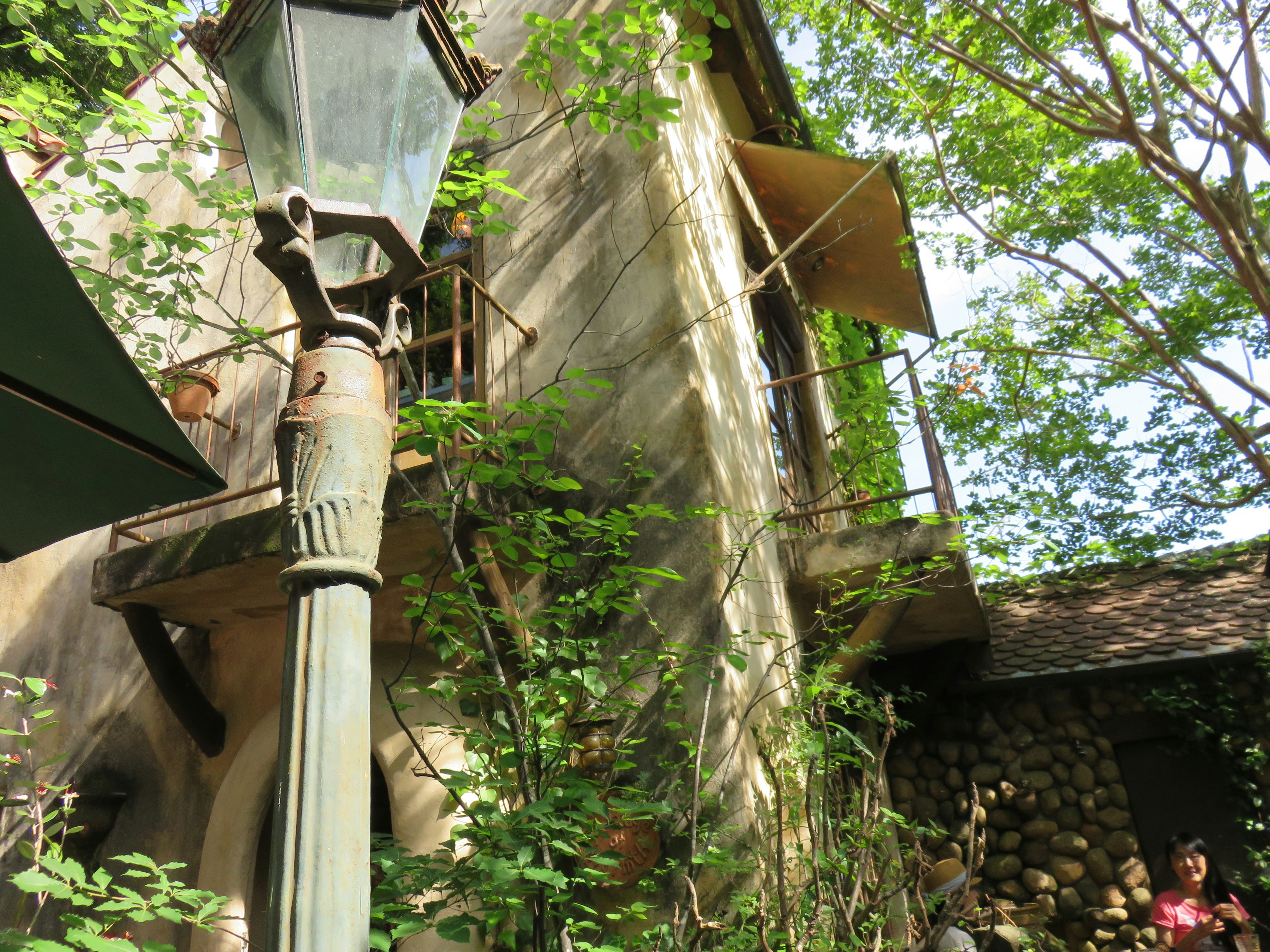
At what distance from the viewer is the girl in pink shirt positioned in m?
4.78

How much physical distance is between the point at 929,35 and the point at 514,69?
2.93 m

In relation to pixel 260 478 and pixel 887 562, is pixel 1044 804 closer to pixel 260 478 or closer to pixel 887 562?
pixel 887 562

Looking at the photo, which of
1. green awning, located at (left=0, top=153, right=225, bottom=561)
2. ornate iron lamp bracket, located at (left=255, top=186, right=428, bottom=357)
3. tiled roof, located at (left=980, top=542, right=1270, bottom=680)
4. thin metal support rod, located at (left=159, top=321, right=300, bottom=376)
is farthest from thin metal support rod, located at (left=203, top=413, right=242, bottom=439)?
tiled roof, located at (left=980, top=542, right=1270, bottom=680)

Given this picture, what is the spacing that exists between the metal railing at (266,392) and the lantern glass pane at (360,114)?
2418mm

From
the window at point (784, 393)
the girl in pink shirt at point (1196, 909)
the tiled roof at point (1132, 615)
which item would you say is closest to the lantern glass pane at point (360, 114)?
the window at point (784, 393)

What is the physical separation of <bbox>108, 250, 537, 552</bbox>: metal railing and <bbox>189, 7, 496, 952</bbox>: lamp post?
Answer: 2368 millimetres

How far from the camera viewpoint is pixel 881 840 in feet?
13.3

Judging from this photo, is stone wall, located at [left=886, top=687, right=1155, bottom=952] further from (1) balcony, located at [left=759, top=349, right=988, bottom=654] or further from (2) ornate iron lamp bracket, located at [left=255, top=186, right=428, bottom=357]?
(2) ornate iron lamp bracket, located at [left=255, top=186, right=428, bottom=357]

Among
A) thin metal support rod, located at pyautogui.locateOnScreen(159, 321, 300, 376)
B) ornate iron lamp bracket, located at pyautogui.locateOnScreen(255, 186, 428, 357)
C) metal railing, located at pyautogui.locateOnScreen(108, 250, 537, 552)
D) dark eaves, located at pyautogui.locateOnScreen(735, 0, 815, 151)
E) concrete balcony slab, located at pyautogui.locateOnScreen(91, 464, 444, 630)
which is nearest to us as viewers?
ornate iron lamp bracket, located at pyautogui.locateOnScreen(255, 186, 428, 357)

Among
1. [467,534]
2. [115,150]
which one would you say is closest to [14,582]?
[115,150]

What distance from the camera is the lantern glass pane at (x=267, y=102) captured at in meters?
1.91

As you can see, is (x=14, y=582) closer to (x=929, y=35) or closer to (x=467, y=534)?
(x=467, y=534)

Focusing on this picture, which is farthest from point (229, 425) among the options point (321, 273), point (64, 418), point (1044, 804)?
point (1044, 804)

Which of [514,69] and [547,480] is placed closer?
[547,480]
